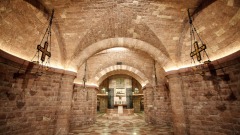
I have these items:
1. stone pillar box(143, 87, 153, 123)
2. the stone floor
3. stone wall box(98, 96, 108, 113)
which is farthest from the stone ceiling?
stone wall box(98, 96, 108, 113)

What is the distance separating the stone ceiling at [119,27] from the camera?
12.2 ft

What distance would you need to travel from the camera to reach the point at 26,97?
4.11 meters

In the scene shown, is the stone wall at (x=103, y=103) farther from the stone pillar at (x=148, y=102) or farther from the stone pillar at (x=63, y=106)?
the stone pillar at (x=63, y=106)

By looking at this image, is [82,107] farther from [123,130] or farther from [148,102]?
[148,102]

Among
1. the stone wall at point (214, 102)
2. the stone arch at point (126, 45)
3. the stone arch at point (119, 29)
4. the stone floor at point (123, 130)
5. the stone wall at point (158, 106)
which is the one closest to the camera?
the stone wall at point (214, 102)

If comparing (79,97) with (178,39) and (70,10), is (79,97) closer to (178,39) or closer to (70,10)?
(70,10)

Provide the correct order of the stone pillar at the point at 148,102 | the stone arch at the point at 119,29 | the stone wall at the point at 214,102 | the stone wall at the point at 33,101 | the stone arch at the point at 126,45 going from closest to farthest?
the stone wall at the point at 33,101 → the stone wall at the point at 214,102 → the stone arch at the point at 119,29 → the stone arch at the point at 126,45 → the stone pillar at the point at 148,102

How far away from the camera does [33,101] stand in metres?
4.30

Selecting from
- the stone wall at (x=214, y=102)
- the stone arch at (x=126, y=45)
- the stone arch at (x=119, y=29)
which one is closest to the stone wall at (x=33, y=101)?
the stone arch at (x=126, y=45)

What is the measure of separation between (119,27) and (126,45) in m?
1.06

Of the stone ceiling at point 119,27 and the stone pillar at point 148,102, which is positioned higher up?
the stone ceiling at point 119,27

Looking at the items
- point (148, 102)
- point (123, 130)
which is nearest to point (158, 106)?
point (148, 102)

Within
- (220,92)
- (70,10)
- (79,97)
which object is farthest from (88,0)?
(79,97)

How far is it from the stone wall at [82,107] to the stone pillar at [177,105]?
223 inches
